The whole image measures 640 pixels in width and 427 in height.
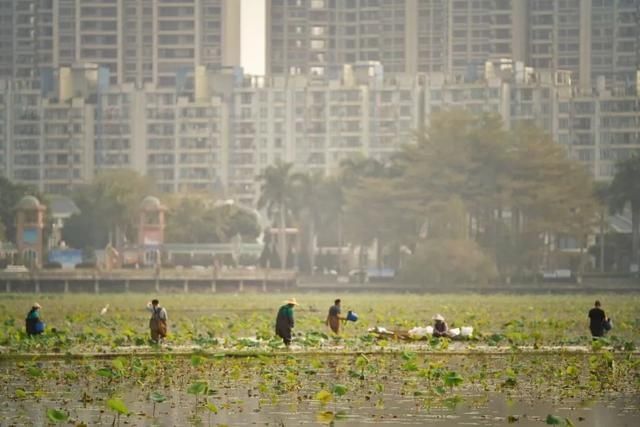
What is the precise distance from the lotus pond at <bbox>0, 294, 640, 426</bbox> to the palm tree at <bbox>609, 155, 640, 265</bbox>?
110646 mm

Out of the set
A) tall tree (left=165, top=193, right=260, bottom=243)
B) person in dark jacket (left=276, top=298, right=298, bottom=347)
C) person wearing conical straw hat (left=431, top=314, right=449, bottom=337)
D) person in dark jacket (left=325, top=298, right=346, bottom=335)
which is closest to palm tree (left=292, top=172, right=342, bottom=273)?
tall tree (left=165, top=193, right=260, bottom=243)

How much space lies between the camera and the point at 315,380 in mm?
45594

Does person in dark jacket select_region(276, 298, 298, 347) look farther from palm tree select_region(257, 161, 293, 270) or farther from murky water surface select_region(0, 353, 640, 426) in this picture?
palm tree select_region(257, 161, 293, 270)

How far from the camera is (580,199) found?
168 meters

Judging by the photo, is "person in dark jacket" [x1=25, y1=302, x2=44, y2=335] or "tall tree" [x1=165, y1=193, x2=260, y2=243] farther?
"tall tree" [x1=165, y1=193, x2=260, y2=243]

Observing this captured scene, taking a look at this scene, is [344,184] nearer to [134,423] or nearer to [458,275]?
[458,275]

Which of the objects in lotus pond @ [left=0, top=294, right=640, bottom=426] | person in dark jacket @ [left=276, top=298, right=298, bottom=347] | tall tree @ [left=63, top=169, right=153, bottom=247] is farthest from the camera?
tall tree @ [left=63, top=169, right=153, bottom=247]

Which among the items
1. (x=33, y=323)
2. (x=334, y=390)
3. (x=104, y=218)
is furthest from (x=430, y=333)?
(x=104, y=218)

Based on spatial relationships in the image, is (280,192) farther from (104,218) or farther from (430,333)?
(430,333)

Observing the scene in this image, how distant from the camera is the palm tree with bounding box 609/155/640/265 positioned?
575ft

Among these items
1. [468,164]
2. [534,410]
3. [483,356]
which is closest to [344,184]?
[468,164]

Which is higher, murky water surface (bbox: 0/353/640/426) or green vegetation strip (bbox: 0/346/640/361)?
murky water surface (bbox: 0/353/640/426)

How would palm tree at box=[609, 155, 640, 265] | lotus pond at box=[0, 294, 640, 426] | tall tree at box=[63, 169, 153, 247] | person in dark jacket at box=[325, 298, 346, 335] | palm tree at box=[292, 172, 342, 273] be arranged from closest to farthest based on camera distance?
1. lotus pond at box=[0, 294, 640, 426]
2. person in dark jacket at box=[325, 298, 346, 335]
3. palm tree at box=[609, 155, 640, 265]
4. palm tree at box=[292, 172, 342, 273]
5. tall tree at box=[63, 169, 153, 247]

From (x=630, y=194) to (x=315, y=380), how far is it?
133 metres
